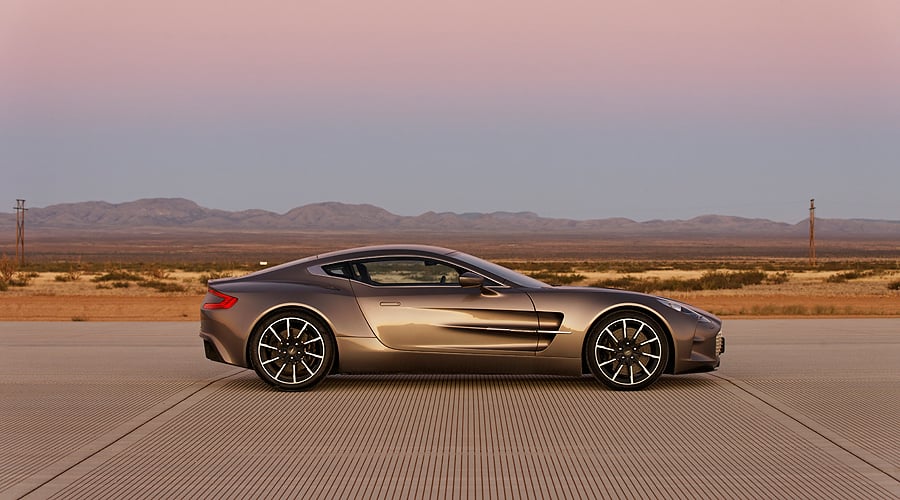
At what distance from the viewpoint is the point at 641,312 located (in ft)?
33.1

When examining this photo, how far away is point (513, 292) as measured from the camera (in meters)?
10.1

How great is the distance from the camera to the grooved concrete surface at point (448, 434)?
6316 mm

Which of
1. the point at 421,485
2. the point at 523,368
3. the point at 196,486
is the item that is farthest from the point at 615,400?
the point at 196,486

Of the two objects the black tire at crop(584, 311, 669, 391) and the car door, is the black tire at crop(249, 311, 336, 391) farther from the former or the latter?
the black tire at crop(584, 311, 669, 391)

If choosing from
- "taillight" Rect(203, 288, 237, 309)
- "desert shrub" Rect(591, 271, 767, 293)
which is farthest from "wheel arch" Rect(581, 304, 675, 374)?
"desert shrub" Rect(591, 271, 767, 293)

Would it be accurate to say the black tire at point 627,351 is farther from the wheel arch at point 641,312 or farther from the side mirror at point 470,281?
the side mirror at point 470,281

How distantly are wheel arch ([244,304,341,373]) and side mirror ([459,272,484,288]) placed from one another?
1.25 m

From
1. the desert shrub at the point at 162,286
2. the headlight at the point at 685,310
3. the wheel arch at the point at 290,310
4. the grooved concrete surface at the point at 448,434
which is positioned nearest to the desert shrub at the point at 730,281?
the desert shrub at the point at 162,286

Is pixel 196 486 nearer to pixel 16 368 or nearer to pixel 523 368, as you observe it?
pixel 523 368

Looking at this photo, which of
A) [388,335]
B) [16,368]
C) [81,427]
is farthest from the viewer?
[16,368]

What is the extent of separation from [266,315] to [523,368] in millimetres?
2400

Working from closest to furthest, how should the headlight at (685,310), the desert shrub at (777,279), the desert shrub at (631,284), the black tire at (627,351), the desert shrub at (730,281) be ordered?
the black tire at (627,351)
the headlight at (685,310)
the desert shrub at (631,284)
the desert shrub at (730,281)
the desert shrub at (777,279)

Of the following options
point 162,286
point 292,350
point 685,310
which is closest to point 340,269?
point 292,350

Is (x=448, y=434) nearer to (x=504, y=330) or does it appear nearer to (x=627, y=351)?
(x=504, y=330)
